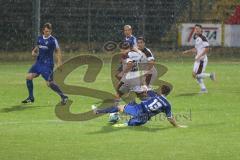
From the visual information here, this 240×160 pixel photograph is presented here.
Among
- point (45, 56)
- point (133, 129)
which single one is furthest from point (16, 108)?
point (133, 129)

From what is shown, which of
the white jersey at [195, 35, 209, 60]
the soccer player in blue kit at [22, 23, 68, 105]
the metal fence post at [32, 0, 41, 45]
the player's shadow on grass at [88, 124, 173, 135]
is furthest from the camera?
the metal fence post at [32, 0, 41, 45]

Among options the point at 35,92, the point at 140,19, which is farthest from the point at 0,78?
the point at 140,19

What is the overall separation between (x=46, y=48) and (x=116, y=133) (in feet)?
19.0

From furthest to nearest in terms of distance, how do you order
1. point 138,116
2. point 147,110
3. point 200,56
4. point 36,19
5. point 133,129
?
point 36,19 < point 200,56 < point 138,116 < point 147,110 < point 133,129

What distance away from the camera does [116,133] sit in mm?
14641

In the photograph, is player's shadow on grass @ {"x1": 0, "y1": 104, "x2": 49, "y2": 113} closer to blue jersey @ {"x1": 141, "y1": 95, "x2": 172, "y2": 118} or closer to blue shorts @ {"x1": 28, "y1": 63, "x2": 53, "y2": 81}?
blue shorts @ {"x1": 28, "y1": 63, "x2": 53, "y2": 81}

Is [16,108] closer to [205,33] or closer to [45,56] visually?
[45,56]

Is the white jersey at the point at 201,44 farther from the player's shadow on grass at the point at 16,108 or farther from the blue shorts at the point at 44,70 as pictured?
the player's shadow on grass at the point at 16,108

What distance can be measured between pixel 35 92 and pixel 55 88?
3.61 meters

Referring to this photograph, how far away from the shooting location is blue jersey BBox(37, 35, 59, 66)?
19.8 m

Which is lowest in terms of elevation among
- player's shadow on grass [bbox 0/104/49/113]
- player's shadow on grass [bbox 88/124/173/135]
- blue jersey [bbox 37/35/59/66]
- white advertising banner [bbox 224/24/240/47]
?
white advertising banner [bbox 224/24/240/47]

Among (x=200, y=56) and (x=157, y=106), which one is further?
(x=200, y=56)

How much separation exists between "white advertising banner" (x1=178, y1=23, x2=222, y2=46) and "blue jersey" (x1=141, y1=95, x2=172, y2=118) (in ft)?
77.2

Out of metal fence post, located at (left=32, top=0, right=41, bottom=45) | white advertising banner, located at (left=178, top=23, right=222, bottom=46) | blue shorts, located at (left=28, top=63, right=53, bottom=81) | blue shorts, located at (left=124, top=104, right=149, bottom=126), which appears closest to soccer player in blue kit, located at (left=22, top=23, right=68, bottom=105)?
blue shorts, located at (left=28, top=63, right=53, bottom=81)
